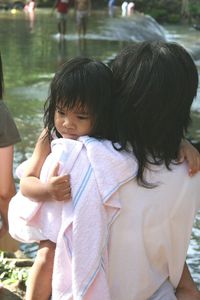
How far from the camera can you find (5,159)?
8.54 feet

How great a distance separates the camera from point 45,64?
1096 cm

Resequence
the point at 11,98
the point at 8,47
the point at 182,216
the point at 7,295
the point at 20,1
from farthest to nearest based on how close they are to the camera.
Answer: the point at 20,1
the point at 8,47
the point at 11,98
the point at 7,295
the point at 182,216

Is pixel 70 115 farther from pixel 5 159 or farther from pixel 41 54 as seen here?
pixel 41 54

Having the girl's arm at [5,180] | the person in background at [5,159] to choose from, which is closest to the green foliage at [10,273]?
the person in background at [5,159]

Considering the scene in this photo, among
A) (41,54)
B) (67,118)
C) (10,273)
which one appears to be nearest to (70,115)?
(67,118)

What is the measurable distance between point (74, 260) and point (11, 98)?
6315 millimetres

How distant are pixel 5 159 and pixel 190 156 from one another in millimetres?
1026

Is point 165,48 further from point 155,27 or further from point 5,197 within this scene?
point 155,27

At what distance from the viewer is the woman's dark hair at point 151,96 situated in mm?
1713

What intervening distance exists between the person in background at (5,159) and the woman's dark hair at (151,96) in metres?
0.89

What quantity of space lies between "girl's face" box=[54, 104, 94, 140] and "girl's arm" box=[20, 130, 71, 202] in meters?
0.11

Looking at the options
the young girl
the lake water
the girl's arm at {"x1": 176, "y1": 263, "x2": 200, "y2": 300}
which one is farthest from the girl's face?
the lake water

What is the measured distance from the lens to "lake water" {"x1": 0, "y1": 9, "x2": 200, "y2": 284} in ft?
20.5

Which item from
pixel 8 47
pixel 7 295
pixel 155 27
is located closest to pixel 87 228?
pixel 7 295
